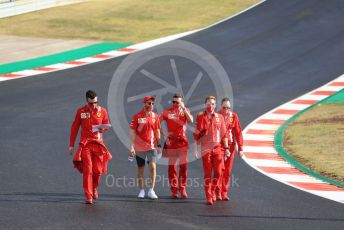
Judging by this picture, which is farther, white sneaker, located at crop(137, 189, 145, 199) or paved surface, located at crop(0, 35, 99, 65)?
paved surface, located at crop(0, 35, 99, 65)

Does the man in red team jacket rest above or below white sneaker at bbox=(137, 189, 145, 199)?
above

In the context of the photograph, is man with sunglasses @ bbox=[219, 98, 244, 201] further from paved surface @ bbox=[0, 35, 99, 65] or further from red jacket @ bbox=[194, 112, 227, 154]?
Answer: paved surface @ bbox=[0, 35, 99, 65]

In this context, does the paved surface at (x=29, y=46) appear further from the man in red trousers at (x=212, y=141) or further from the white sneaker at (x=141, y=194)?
the man in red trousers at (x=212, y=141)

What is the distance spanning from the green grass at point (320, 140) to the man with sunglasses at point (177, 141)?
3046 millimetres

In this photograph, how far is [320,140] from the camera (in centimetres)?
1988

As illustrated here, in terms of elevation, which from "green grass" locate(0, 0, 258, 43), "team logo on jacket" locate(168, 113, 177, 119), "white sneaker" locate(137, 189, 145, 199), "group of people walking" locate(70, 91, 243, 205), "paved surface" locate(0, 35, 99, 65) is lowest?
"white sneaker" locate(137, 189, 145, 199)

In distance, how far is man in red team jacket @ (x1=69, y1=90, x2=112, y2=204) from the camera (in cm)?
1520

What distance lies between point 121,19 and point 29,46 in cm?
566

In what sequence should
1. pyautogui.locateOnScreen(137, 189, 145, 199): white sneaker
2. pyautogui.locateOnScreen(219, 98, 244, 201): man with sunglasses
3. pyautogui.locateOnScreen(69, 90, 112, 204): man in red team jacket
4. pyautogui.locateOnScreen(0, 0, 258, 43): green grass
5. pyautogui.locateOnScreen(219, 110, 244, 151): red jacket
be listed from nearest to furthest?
pyautogui.locateOnScreen(69, 90, 112, 204): man in red team jacket < pyautogui.locateOnScreen(137, 189, 145, 199): white sneaker < pyautogui.locateOnScreen(219, 98, 244, 201): man with sunglasses < pyautogui.locateOnScreen(219, 110, 244, 151): red jacket < pyautogui.locateOnScreen(0, 0, 258, 43): green grass

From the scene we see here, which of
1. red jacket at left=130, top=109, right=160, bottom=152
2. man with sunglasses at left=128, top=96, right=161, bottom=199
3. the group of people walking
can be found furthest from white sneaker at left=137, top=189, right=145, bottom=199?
red jacket at left=130, top=109, right=160, bottom=152

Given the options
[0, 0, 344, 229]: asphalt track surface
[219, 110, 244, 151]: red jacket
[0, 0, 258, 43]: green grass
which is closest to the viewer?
[0, 0, 344, 229]: asphalt track surface

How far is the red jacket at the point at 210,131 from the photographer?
50.1 ft

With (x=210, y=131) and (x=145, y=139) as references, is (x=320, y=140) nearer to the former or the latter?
(x=210, y=131)

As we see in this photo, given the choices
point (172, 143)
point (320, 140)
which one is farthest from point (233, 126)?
point (320, 140)
